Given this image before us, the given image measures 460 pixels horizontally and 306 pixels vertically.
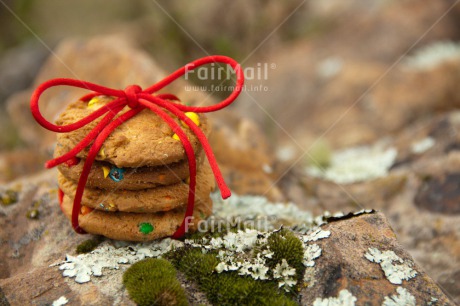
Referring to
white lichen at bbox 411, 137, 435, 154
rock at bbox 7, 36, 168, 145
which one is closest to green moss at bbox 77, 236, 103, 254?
rock at bbox 7, 36, 168, 145

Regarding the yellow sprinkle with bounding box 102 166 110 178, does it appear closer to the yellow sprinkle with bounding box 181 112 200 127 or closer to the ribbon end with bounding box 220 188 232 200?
the yellow sprinkle with bounding box 181 112 200 127

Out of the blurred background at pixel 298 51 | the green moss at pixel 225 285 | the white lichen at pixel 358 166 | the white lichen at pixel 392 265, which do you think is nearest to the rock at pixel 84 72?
the blurred background at pixel 298 51

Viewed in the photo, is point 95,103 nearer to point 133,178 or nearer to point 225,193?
point 133,178

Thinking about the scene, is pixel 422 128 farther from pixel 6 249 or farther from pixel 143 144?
pixel 6 249

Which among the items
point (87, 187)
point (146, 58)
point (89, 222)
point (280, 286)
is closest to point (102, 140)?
point (87, 187)

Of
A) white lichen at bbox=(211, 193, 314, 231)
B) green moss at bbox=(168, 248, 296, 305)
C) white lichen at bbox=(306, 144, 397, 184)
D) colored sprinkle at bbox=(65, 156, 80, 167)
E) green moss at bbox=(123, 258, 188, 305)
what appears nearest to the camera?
green moss at bbox=(123, 258, 188, 305)

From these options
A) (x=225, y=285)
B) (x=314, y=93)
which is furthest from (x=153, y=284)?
(x=314, y=93)
